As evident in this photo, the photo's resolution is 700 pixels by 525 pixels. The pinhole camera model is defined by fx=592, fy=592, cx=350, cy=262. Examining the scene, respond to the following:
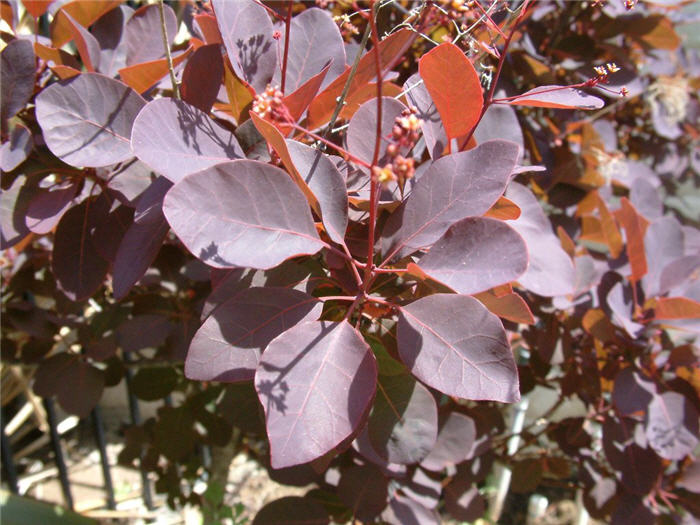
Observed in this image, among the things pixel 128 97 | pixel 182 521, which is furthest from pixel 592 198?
pixel 182 521

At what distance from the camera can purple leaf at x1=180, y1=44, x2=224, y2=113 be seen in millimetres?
787

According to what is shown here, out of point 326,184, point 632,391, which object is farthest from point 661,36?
point 326,184

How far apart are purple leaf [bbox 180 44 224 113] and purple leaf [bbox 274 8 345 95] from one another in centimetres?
11

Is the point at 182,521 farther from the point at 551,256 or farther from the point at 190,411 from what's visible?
the point at 551,256

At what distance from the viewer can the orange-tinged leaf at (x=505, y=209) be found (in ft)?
2.49

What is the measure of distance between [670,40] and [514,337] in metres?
0.89

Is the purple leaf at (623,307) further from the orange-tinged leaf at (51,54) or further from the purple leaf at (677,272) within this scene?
the orange-tinged leaf at (51,54)

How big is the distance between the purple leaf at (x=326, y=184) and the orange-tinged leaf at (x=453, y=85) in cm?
16

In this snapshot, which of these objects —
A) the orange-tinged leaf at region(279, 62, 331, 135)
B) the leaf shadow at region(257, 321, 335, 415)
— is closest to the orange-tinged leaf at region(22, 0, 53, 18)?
the orange-tinged leaf at region(279, 62, 331, 135)

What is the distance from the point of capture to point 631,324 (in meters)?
1.09

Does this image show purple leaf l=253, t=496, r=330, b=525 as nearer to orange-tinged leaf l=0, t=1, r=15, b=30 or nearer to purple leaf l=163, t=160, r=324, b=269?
purple leaf l=163, t=160, r=324, b=269

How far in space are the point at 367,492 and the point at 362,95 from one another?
784mm

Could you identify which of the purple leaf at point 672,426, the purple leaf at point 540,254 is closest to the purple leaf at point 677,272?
the purple leaf at point 672,426

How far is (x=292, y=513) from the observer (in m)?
1.25
